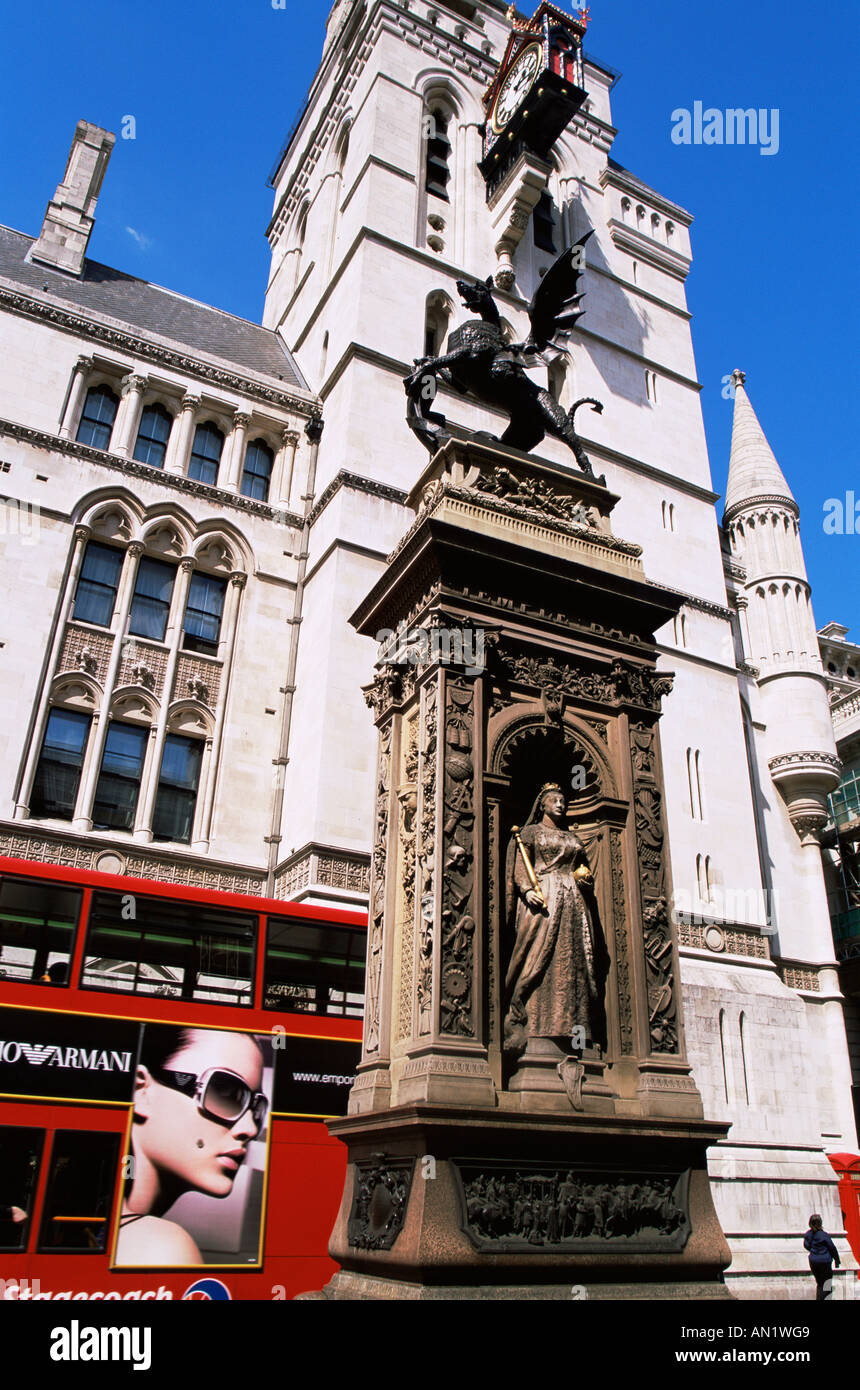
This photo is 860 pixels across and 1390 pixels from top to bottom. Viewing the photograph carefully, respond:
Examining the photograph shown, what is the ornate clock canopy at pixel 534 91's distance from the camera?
2952 cm

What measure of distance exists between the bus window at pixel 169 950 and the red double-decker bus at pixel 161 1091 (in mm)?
21

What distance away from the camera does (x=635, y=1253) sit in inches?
292

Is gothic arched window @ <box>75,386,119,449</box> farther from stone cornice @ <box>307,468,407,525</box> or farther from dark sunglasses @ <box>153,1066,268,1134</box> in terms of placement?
dark sunglasses @ <box>153,1066,268,1134</box>

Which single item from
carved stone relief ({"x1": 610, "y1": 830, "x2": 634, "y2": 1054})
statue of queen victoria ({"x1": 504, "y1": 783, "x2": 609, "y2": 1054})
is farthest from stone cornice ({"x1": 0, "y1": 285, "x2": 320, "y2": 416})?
carved stone relief ({"x1": 610, "y1": 830, "x2": 634, "y2": 1054})

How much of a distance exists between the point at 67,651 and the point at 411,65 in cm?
2387

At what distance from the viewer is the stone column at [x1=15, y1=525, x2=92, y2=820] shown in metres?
20.2

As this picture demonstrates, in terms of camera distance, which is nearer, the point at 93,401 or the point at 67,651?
the point at 67,651

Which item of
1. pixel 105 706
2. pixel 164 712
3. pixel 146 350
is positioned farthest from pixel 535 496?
pixel 146 350

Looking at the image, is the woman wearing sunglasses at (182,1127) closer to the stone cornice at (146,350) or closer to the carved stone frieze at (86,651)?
the carved stone frieze at (86,651)

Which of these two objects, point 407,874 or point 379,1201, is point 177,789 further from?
point 379,1201

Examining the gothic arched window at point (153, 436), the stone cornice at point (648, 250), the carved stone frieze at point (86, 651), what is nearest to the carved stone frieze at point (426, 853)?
the carved stone frieze at point (86, 651)
